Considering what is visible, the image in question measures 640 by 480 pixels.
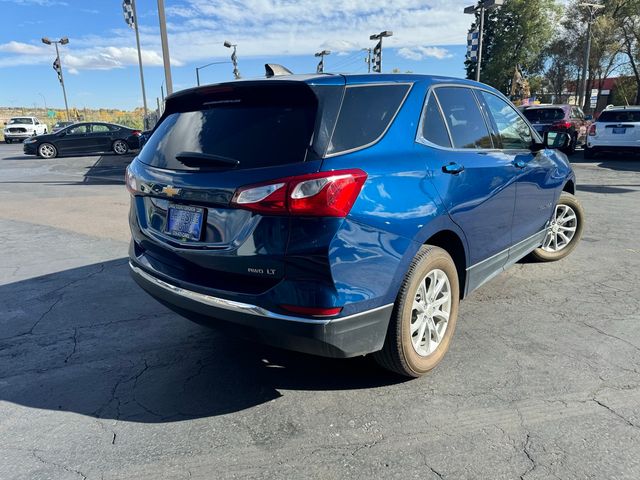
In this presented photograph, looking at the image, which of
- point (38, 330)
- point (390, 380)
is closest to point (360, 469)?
point (390, 380)

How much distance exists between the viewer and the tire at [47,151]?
21.1m

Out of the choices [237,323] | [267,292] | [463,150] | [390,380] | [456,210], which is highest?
[463,150]

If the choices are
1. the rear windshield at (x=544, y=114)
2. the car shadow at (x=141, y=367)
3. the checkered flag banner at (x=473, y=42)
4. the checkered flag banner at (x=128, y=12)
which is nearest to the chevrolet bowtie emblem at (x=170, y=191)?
the car shadow at (x=141, y=367)

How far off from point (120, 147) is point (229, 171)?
2173 centimetres

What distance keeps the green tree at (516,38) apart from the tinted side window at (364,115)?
43418 mm

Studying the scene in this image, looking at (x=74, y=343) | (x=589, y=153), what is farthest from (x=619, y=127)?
(x=74, y=343)

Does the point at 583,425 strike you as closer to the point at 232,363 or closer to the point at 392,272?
the point at 392,272

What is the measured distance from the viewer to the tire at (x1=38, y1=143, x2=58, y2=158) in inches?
830

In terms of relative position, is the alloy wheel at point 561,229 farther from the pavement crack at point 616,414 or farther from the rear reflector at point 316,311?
the rear reflector at point 316,311

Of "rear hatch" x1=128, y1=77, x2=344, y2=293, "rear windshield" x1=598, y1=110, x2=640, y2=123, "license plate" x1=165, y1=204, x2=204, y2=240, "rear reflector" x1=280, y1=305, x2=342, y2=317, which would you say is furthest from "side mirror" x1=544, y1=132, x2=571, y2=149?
"rear windshield" x1=598, y1=110, x2=640, y2=123

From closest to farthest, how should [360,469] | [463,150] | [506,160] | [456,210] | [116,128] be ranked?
[360,469], [456,210], [463,150], [506,160], [116,128]

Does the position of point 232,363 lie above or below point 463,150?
below

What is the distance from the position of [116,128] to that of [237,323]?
22.1 metres

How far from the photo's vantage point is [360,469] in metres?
2.34
